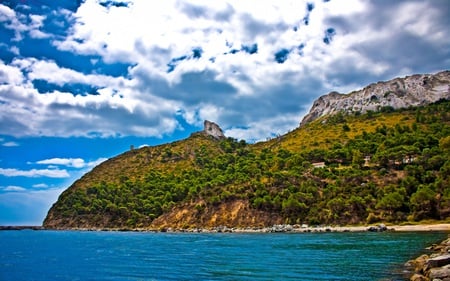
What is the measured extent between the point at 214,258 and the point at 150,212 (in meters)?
117

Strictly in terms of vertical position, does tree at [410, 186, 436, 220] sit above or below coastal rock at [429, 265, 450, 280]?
above

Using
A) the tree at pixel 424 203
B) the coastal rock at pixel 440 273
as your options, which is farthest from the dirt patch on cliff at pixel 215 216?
the coastal rock at pixel 440 273

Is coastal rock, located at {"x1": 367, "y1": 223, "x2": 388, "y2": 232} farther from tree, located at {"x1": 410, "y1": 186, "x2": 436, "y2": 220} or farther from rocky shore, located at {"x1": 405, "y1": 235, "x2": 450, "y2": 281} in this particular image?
rocky shore, located at {"x1": 405, "y1": 235, "x2": 450, "y2": 281}

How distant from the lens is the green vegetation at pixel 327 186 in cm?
10338

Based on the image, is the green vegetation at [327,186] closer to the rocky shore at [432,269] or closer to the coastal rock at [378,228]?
the coastal rock at [378,228]

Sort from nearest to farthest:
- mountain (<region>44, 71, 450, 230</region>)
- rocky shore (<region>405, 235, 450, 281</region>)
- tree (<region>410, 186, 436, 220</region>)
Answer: rocky shore (<region>405, 235, 450, 281</region>) < tree (<region>410, 186, 436, 220</region>) < mountain (<region>44, 71, 450, 230</region>)

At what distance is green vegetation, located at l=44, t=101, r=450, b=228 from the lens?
103375 millimetres

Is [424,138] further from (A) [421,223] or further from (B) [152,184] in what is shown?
(B) [152,184]

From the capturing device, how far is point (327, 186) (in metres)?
122

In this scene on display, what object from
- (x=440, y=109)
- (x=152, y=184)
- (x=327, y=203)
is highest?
(x=440, y=109)

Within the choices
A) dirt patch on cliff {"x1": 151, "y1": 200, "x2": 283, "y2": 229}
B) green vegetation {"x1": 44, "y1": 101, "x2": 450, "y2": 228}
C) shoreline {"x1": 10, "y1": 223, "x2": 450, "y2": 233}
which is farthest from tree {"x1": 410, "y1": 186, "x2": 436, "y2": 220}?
dirt patch on cliff {"x1": 151, "y1": 200, "x2": 283, "y2": 229}

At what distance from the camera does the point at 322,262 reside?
41438 millimetres

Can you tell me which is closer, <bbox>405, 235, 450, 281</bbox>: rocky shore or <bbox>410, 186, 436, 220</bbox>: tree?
<bbox>405, 235, 450, 281</bbox>: rocky shore

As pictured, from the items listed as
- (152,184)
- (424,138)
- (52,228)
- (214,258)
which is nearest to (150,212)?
(152,184)
